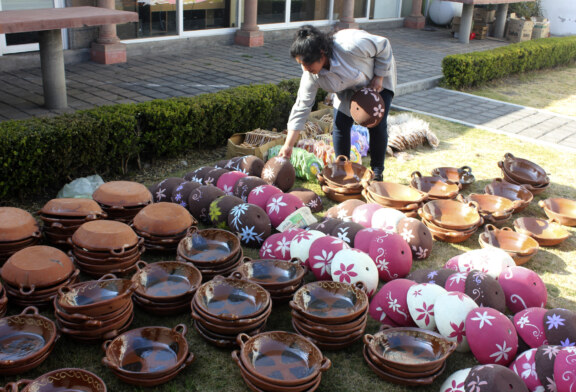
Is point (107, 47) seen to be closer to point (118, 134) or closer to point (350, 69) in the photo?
point (118, 134)

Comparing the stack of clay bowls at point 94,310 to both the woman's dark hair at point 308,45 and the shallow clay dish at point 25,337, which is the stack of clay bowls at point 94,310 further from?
the woman's dark hair at point 308,45

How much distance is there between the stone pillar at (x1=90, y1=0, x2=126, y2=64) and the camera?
895cm

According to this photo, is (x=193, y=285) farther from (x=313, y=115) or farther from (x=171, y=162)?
(x=313, y=115)

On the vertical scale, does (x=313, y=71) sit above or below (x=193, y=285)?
above

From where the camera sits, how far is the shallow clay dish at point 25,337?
9.39 feet

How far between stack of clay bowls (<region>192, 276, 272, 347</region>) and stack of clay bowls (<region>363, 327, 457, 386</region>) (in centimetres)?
62

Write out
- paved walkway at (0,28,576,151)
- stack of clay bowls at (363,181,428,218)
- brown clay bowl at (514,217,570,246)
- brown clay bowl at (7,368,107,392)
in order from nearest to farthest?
brown clay bowl at (7,368,107,392) → brown clay bowl at (514,217,570,246) → stack of clay bowls at (363,181,428,218) → paved walkway at (0,28,576,151)

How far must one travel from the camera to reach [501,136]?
7.69 m

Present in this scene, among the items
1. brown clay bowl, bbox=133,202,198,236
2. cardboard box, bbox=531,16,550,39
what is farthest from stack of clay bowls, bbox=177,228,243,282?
cardboard box, bbox=531,16,550,39

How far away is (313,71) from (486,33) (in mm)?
Result: 12693

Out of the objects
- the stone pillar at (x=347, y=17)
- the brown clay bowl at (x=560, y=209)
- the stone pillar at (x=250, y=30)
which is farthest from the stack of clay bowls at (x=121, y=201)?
the stone pillar at (x=347, y=17)

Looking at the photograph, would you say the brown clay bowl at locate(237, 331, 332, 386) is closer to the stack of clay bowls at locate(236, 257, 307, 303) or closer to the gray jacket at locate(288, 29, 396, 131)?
the stack of clay bowls at locate(236, 257, 307, 303)

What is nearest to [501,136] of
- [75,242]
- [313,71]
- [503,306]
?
[313,71]

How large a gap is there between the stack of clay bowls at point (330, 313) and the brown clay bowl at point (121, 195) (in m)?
1.61
